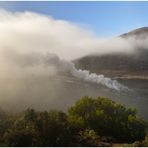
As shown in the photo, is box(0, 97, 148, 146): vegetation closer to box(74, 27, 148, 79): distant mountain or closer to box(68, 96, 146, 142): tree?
box(68, 96, 146, 142): tree

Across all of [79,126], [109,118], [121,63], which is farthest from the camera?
[121,63]

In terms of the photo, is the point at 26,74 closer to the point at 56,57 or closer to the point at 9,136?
the point at 56,57

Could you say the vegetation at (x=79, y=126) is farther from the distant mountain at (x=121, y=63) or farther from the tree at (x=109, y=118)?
the distant mountain at (x=121, y=63)

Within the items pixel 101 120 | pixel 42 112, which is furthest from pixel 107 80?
pixel 42 112

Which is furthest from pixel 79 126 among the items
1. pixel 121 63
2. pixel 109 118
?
pixel 121 63

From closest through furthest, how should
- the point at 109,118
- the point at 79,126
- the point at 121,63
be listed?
the point at 79,126
the point at 109,118
the point at 121,63

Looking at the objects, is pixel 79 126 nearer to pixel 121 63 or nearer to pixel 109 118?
pixel 109 118

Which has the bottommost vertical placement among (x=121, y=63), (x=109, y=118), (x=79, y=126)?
(x=79, y=126)
